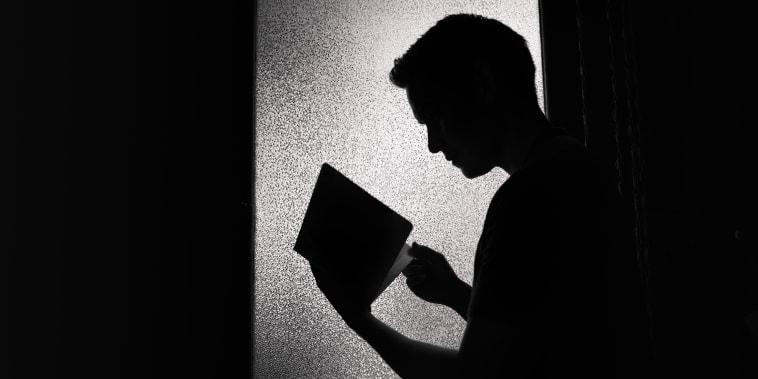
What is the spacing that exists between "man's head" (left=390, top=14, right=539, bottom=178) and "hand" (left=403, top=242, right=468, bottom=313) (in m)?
0.20

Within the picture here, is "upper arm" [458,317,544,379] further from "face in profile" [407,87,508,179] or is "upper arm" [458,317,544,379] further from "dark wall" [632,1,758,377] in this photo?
"dark wall" [632,1,758,377]

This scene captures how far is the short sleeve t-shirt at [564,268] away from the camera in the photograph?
0.53 m

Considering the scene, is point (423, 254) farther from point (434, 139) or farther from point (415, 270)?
point (434, 139)

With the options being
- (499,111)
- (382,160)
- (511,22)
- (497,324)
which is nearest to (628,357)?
(497,324)

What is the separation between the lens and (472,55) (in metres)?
0.69

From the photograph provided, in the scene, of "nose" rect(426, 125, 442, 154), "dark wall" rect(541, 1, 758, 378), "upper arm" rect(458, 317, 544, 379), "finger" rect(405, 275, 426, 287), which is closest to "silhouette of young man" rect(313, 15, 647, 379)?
"upper arm" rect(458, 317, 544, 379)

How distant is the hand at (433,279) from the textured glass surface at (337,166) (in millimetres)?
95

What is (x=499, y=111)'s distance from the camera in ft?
2.28

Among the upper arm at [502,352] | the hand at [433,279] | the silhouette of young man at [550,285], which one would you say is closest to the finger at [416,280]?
the hand at [433,279]

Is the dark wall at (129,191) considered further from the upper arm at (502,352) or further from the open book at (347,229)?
the upper arm at (502,352)

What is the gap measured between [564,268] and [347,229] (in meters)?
0.33

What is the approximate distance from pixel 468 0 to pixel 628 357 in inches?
28.2

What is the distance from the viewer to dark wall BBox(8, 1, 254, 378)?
601mm

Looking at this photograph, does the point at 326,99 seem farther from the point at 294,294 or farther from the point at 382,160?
the point at 294,294
